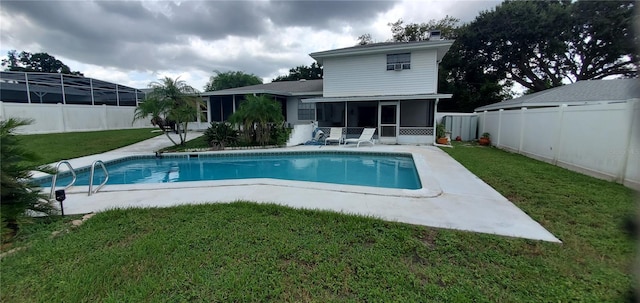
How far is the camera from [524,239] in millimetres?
3990

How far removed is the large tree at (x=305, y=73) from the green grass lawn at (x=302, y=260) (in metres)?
40.1

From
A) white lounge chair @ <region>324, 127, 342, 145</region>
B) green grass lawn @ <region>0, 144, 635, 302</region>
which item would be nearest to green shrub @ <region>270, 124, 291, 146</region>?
white lounge chair @ <region>324, 127, 342, 145</region>

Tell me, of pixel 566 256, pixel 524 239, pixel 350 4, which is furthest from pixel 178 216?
pixel 350 4

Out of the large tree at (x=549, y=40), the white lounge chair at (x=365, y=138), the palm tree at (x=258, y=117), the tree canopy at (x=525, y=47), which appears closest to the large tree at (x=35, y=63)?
the palm tree at (x=258, y=117)

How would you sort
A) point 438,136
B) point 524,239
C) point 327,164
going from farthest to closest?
1. point 438,136
2. point 327,164
3. point 524,239

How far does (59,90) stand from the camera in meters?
24.2

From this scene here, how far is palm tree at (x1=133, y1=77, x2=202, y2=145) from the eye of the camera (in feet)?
46.1

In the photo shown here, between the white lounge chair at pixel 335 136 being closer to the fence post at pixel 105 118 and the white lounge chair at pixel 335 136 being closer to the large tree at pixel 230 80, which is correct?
the fence post at pixel 105 118

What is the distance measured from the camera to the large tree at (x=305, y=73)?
141ft

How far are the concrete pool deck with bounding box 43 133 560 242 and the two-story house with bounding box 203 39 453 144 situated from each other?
899cm

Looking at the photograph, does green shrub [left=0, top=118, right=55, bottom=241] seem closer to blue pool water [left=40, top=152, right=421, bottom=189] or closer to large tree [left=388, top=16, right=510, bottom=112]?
blue pool water [left=40, top=152, right=421, bottom=189]

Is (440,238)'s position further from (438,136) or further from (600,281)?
(438,136)

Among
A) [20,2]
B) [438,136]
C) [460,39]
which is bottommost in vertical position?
[438,136]

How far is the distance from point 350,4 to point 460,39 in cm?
1974
